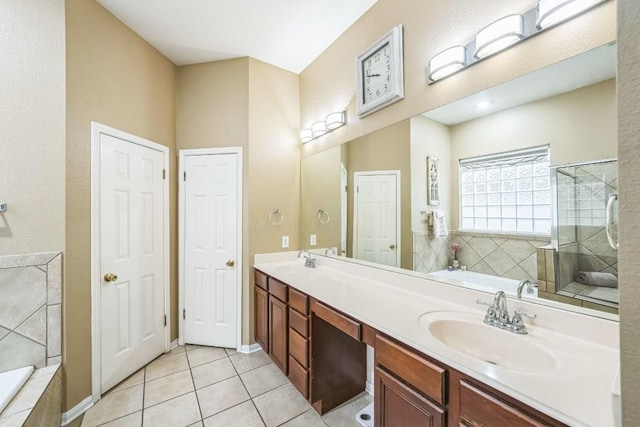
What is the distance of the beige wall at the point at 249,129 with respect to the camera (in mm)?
2621

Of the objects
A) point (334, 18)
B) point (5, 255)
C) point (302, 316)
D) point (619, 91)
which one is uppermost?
point (334, 18)

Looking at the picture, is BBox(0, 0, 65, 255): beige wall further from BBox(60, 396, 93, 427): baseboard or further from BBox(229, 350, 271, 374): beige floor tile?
BBox(229, 350, 271, 374): beige floor tile

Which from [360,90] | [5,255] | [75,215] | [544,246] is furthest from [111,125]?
[544,246]

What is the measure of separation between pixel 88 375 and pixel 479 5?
3.38 meters

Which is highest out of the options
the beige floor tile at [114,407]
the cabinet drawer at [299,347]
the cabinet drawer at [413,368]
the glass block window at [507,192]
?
the glass block window at [507,192]

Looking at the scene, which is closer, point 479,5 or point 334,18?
point 479,5

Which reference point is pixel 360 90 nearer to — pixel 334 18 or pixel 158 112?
pixel 334 18

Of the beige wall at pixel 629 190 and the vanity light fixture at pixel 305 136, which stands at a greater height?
the vanity light fixture at pixel 305 136

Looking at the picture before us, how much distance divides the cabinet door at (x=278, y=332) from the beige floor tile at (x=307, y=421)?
35 cm

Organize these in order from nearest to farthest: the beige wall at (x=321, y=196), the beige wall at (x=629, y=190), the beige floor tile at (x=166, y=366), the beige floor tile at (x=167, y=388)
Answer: the beige wall at (x=629, y=190) → the beige floor tile at (x=167, y=388) → the beige floor tile at (x=166, y=366) → the beige wall at (x=321, y=196)

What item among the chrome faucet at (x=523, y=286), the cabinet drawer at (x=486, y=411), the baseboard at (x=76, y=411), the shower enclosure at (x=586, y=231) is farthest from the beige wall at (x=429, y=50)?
the baseboard at (x=76, y=411)

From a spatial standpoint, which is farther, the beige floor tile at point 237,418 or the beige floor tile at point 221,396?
the beige floor tile at point 221,396

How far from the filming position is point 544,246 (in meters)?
1.21

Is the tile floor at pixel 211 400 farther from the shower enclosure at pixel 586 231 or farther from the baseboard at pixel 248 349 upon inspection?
the shower enclosure at pixel 586 231
